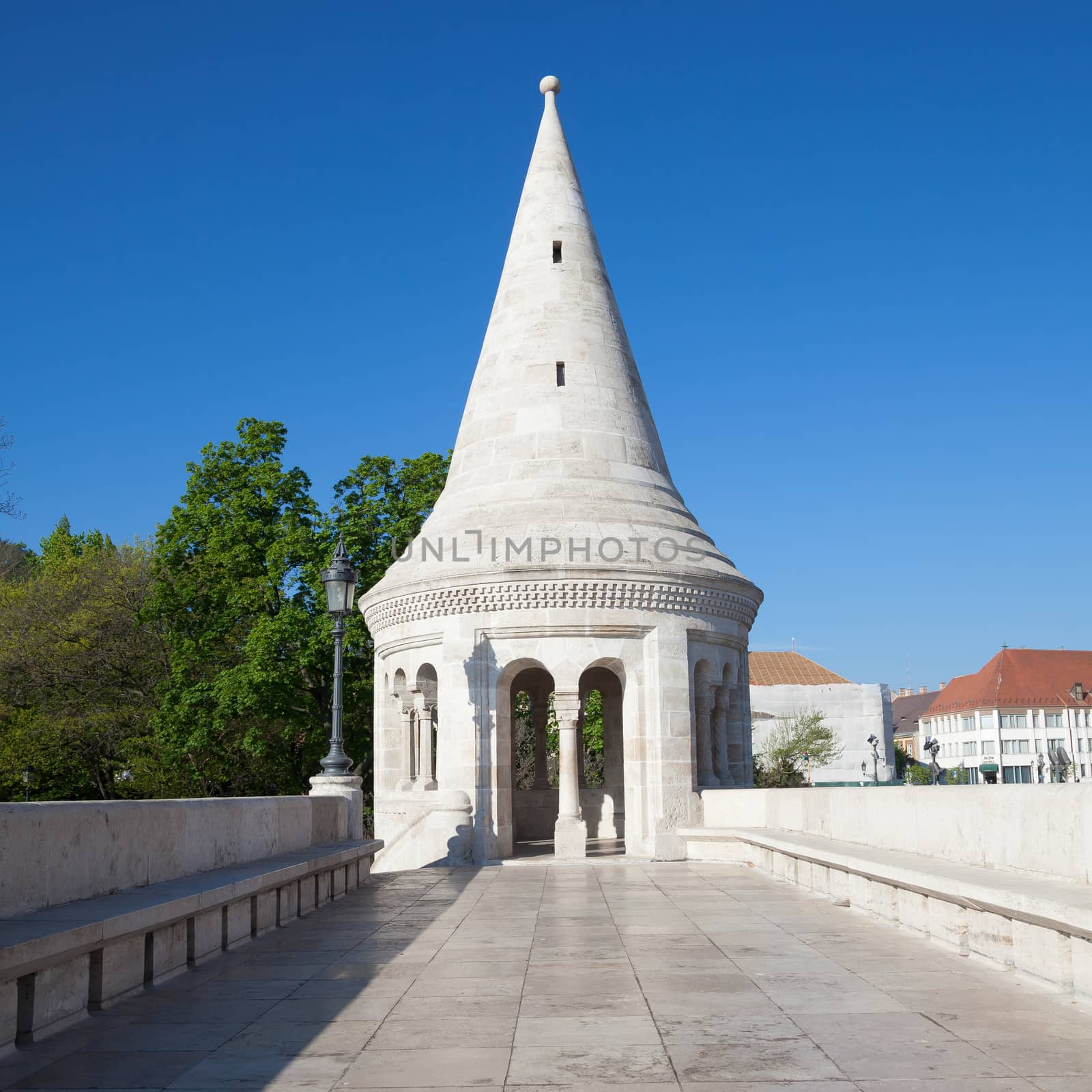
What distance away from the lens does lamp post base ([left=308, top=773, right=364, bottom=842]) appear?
13852 mm

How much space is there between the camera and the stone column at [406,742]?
19.2 m

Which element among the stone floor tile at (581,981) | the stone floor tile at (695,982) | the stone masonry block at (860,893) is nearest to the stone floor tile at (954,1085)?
the stone floor tile at (695,982)

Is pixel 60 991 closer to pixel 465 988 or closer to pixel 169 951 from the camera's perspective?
pixel 169 951

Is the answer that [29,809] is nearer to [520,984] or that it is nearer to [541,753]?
[520,984]

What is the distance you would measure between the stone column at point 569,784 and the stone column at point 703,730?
2011 millimetres

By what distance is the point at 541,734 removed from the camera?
72.7ft

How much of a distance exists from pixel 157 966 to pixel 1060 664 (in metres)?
80.4

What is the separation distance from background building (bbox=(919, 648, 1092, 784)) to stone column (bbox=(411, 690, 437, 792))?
2454 inches

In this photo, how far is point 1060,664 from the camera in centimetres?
7881

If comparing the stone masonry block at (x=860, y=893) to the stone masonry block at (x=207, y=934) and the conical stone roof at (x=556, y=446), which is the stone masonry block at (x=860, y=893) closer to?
the stone masonry block at (x=207, y=934)

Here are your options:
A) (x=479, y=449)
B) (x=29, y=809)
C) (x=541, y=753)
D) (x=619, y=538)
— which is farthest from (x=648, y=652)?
(x=29, y=809)

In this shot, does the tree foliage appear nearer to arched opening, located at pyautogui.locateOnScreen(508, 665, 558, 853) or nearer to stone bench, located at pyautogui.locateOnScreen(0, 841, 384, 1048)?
arched opening, located at pyautogui.locateOnScreen(508, 665, 558, 853)

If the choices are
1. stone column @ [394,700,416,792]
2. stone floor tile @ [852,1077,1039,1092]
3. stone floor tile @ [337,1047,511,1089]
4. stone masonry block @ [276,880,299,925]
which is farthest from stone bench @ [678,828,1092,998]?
stone column @ [394,700,416,792]

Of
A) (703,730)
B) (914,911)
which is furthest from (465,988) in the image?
(703,730)
